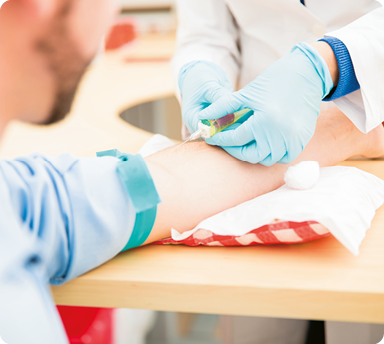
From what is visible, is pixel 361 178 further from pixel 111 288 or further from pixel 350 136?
pixel 111 288

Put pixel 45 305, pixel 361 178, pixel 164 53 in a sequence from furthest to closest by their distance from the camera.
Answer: pixel 164 53
pixel 361 178
pixel 45 305

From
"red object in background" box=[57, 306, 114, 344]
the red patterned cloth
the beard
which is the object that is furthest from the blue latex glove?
"red object in background" box=[57, 306, 114, 344]

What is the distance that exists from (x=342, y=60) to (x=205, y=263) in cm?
50

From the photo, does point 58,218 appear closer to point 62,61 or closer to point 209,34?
point 62,61

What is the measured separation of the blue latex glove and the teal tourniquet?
8.5 inches

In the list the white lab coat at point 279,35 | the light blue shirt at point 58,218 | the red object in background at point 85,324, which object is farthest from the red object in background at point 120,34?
the light blue shirt at point 58,218

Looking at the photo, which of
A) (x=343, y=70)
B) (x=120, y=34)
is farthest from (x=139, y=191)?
(x=120, y=34)

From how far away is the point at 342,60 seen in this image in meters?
0.70

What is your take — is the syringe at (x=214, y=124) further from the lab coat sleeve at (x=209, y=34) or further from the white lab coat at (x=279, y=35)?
the lab coat sleeve at (x=209, y=34)

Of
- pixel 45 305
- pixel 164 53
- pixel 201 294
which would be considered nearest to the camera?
pixel 45 305

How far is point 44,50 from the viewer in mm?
365

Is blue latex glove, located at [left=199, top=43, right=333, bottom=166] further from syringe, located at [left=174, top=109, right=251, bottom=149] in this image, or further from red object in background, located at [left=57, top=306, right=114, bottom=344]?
red object in background, located at [left=57, top=306, right=114, bottom=344]

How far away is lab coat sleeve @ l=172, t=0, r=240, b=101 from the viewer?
3.52ft

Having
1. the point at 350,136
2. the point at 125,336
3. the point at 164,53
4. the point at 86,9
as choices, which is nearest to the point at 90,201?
the point at 86,9
